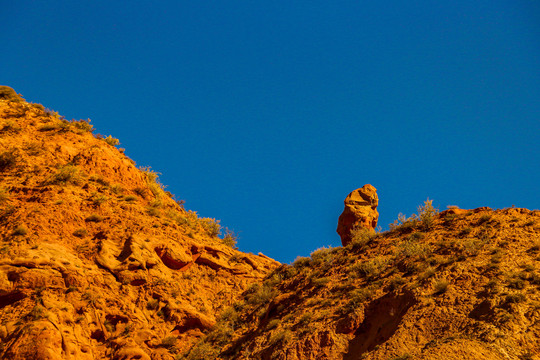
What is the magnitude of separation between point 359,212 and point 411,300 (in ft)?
37.4

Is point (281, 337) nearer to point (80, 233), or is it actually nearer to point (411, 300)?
point (411, 300)

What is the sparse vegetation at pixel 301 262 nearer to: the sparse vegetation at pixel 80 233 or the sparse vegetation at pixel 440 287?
the sparse vegetation at pixel 440 287

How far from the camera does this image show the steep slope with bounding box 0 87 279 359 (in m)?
17.3

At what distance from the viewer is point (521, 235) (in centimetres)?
1759

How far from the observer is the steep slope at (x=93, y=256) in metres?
17.3

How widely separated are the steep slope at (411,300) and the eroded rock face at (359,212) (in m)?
2.41

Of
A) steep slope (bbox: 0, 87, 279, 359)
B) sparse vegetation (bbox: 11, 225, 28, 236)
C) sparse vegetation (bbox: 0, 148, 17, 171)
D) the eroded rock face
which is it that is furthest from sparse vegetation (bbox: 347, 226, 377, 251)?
sparse vegetation (bbox: 0, 148, 17, 171)

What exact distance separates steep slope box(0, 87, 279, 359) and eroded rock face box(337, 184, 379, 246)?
507 cm

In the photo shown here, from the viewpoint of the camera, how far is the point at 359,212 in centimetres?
2692

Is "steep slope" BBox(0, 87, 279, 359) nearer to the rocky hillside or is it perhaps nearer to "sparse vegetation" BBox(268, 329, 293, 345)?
the rocky hillside

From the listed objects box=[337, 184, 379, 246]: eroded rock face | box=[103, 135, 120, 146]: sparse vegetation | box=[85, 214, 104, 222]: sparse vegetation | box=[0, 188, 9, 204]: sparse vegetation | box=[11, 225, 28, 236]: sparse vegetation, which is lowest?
box=[11, 225, 28, 236]: sparse vegetation

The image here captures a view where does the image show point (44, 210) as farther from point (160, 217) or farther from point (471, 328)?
point (471, 328)

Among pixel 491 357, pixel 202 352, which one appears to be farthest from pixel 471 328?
pixel 202 352

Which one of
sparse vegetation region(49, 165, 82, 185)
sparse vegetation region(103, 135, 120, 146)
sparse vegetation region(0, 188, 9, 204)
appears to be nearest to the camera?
sparse vegetation region(0, 188, 9, 204)
